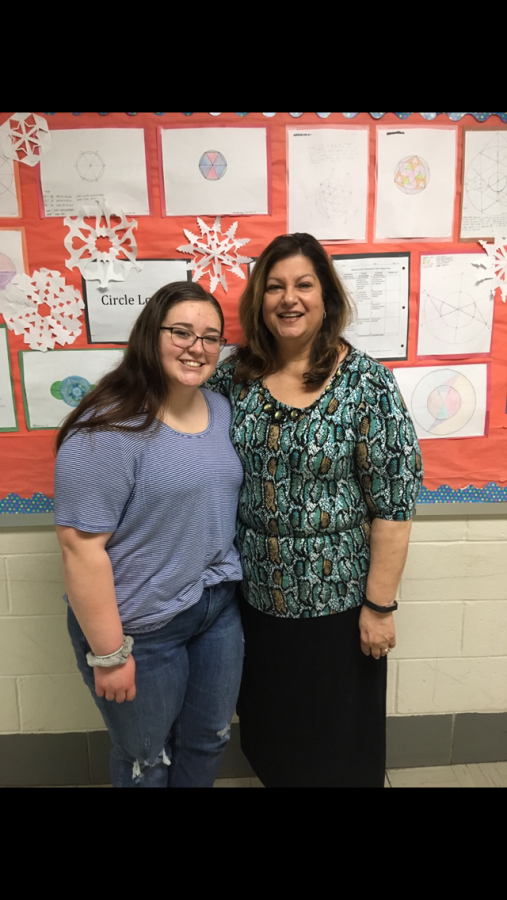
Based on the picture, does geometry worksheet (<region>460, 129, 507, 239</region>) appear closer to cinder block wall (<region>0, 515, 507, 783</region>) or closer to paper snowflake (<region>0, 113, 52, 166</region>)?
cinder block wall (<region>0, 515, 507, 783</region>)

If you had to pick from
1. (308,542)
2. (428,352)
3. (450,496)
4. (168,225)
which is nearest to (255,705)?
(308,542)

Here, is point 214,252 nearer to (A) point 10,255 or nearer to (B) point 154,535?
(A) point 10,255

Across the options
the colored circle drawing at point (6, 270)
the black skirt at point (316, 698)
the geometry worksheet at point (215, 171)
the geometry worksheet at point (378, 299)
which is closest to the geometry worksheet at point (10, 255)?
the colored circle drawing at point (6, 270)

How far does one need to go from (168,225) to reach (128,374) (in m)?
0.54

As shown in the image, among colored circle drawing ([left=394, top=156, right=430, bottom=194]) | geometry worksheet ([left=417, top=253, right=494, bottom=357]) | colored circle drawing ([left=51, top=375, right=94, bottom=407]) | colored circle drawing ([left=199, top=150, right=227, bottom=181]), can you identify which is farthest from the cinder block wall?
colored circle drawing ([left=199, top=150, right=227, bottom=181])

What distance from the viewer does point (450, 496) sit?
1.73 metres

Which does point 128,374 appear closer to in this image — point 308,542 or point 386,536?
point 308,542

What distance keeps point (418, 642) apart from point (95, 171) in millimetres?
1800

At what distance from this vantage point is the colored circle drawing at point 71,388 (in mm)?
1619

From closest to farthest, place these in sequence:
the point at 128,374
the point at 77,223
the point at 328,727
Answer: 1. the point at 128,374
2. the point at 328,727
3. the point at 77,223

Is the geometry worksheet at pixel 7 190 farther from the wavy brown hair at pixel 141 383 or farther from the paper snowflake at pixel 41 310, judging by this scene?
the wavy brown hair at pixel 141 383

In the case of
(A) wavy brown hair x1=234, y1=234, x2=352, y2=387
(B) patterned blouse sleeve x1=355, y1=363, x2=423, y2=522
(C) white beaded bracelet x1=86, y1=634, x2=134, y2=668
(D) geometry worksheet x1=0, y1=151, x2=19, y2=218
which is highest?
(D) geometry worksheet x1=0, y1=151, x2=19, y2=218

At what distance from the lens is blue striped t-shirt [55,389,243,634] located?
1.14m

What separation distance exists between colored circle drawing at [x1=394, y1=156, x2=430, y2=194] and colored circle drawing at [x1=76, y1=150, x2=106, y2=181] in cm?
84
